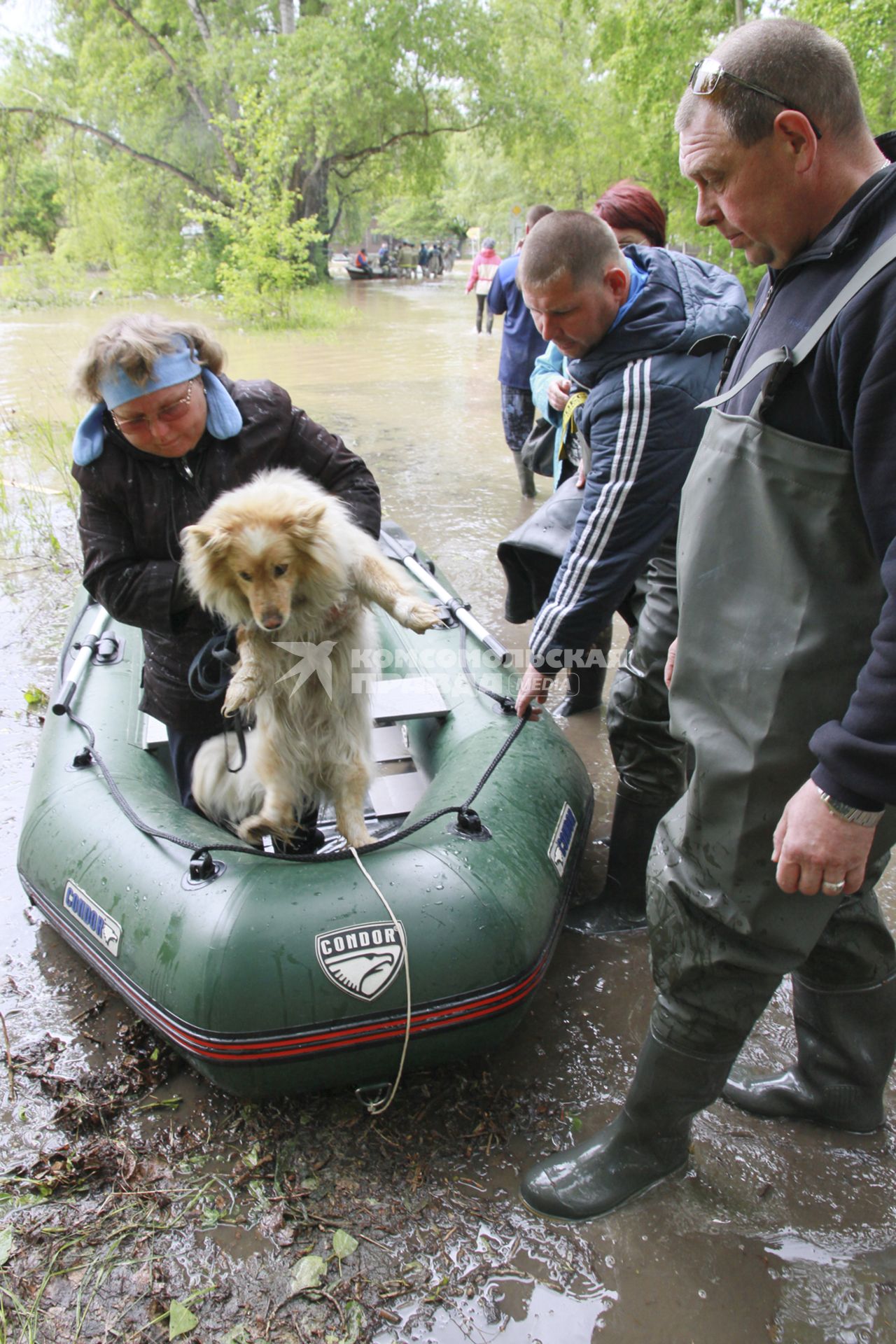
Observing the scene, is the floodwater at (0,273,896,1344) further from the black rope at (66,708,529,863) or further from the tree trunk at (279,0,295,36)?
the tree trunk at (279,0,295,36)

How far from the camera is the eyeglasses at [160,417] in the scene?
8.02 feet

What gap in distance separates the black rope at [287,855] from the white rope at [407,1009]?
144 millimetres

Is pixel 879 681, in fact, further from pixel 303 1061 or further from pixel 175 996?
pixel 175 996

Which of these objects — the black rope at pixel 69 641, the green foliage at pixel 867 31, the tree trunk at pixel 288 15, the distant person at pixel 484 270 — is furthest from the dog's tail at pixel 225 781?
the tree trunk at pixel 288 15

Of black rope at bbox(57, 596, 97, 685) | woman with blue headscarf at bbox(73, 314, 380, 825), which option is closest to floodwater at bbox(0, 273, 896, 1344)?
black rope at bbox(57, 596, 97, 685)

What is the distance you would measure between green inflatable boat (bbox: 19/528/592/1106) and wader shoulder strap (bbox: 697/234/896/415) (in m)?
1.52

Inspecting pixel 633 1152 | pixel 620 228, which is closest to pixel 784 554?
pixel 633 1152

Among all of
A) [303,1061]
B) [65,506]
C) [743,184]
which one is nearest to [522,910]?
[303,1061]

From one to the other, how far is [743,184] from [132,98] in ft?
85.3

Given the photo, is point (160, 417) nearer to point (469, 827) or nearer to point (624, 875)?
point (469, 827)

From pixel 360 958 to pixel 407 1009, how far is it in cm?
19

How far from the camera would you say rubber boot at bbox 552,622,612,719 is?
15.2 feet

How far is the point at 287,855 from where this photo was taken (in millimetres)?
2754

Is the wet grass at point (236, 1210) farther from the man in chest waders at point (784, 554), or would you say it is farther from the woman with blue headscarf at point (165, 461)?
the woman with blue headscarf at point (165, 461)
